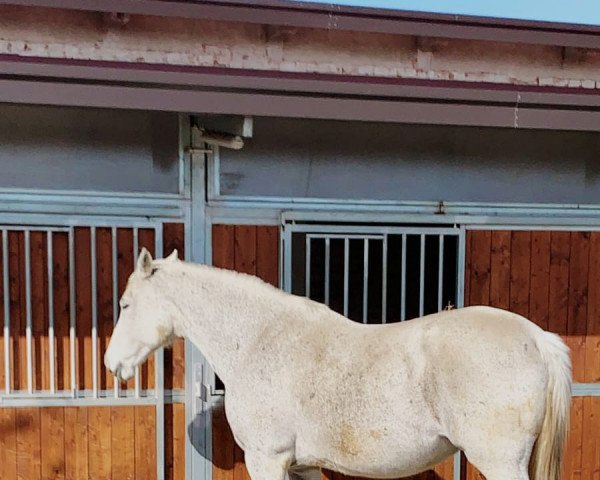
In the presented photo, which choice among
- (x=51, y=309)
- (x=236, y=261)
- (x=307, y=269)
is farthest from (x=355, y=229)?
(x=51, y=309)

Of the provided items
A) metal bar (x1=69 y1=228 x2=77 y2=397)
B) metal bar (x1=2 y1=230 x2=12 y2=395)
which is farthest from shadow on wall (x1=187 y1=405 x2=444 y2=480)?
metal bar (x1=2 y1=230 x2=12 y2=395)

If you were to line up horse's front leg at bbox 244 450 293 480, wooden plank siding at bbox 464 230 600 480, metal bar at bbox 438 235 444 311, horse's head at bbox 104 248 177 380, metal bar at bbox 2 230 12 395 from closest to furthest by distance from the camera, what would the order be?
horse's front leg at bbox 244 450 293 480, horse's head at bbox 104 248 177 380, metal bar at bbox 2 230 12 395, metal bar at bbox 438 235 444 311, wooden plank siding at bbox 464 230 600 480

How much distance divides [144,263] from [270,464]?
1.07 meters

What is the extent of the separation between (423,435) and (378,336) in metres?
0.44

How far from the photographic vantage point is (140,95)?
272 centimetres

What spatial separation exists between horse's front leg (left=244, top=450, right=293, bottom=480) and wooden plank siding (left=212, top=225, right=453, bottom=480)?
0.96 meters

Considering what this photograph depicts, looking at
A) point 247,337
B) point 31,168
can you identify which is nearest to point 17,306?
point 31,168

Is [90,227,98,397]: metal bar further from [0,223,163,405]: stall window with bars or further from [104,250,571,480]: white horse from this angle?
[104,250,571,480]: white horse

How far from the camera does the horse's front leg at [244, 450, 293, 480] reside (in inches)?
109

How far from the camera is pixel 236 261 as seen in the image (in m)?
3.71

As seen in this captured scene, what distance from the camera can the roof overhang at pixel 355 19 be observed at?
3.21m

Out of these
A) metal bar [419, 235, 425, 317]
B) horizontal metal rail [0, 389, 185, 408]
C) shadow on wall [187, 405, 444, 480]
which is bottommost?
shadow on wall [187, 405, 444, 480]

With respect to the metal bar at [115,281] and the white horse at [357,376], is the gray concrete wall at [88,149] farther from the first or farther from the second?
the white horse at [357,376]

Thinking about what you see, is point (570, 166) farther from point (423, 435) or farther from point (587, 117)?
point (423, 435)
